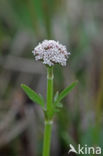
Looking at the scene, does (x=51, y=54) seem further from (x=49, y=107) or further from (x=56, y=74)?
(x=56, y=74)

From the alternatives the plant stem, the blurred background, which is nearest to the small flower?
the plant stem

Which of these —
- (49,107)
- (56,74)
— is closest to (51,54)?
(49,107)

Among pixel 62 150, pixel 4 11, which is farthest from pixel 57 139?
pixel 4 11

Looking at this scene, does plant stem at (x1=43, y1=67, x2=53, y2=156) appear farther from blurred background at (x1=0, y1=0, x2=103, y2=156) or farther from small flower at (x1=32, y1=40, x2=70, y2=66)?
blurred background at (x1=0, y1=0, x2=103, y2=156)

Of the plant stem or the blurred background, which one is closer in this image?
the plant stem

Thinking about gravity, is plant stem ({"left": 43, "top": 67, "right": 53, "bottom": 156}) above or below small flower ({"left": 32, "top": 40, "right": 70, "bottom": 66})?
below

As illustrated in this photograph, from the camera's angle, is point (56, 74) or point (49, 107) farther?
point (56, 74)
